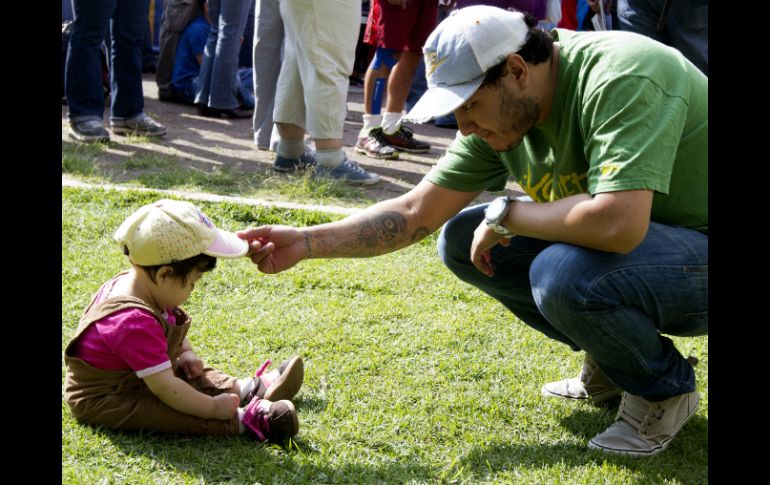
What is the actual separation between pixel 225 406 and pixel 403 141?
4471 millimetres

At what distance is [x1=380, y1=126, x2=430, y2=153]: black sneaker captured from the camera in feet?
23.5

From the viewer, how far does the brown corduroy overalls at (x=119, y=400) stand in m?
2.93

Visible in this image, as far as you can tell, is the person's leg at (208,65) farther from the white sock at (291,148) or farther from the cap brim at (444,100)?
the cap brim at (444,100)

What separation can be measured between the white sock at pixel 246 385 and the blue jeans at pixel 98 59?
395 centimetres

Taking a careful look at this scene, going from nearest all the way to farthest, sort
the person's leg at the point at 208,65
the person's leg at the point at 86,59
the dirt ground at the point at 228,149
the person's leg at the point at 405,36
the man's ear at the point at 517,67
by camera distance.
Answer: the man's ear at the point at 517,67 → the dirt ground at the point at 228,149 → the person's leg at the point at 86,59 → the person's leg at the point at 405,36 → the person's leg at the point at 208,65

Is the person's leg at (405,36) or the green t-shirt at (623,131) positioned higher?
the green t-shirt at (623,131)

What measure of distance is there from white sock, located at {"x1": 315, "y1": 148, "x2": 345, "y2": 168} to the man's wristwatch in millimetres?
3116

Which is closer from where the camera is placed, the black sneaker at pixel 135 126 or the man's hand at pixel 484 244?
the man's hand at pixel 484 244

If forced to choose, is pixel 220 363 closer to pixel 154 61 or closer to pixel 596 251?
pixel 596 251

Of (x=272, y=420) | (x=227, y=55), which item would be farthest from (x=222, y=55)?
(x=272, y=420)

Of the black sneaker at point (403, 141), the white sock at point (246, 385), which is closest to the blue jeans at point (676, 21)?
the black sneaker at point (403, 141)

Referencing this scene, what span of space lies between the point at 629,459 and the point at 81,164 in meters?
4.14

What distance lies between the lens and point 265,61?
21.4 ft

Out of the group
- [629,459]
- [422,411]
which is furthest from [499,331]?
[629,459]
